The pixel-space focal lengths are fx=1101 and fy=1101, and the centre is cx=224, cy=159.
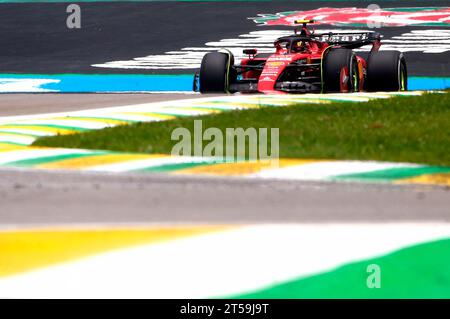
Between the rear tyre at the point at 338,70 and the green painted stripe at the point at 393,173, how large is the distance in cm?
661

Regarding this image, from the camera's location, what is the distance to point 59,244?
5055 millimetres

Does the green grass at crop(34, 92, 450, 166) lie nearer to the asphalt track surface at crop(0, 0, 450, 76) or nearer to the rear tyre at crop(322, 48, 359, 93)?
the rear tyre at crop(322, 48, 359, 93)

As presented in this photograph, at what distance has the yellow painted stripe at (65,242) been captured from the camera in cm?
482

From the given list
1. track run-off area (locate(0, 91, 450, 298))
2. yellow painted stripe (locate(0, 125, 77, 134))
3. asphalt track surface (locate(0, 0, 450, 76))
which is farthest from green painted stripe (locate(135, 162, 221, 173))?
asphalt track surface (locate(0, 0, 450, 76))

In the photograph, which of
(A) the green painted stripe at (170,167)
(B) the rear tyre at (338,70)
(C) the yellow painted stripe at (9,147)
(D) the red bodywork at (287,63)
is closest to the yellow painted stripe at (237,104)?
(B) the rear tyre at (338,70)

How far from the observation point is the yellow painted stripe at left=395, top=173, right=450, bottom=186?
667 centimetres

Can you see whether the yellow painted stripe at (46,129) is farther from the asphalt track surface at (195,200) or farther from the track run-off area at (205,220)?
the asphalt track surface at (195,200)

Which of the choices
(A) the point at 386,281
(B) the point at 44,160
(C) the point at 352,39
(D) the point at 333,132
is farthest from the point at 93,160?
(C) the point at 352,39

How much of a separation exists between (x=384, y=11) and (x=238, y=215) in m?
20.0

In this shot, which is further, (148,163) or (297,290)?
(148,163)

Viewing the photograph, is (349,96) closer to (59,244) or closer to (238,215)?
(238,215)

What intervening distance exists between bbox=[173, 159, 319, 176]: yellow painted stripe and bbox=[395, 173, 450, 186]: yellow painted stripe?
850mm
